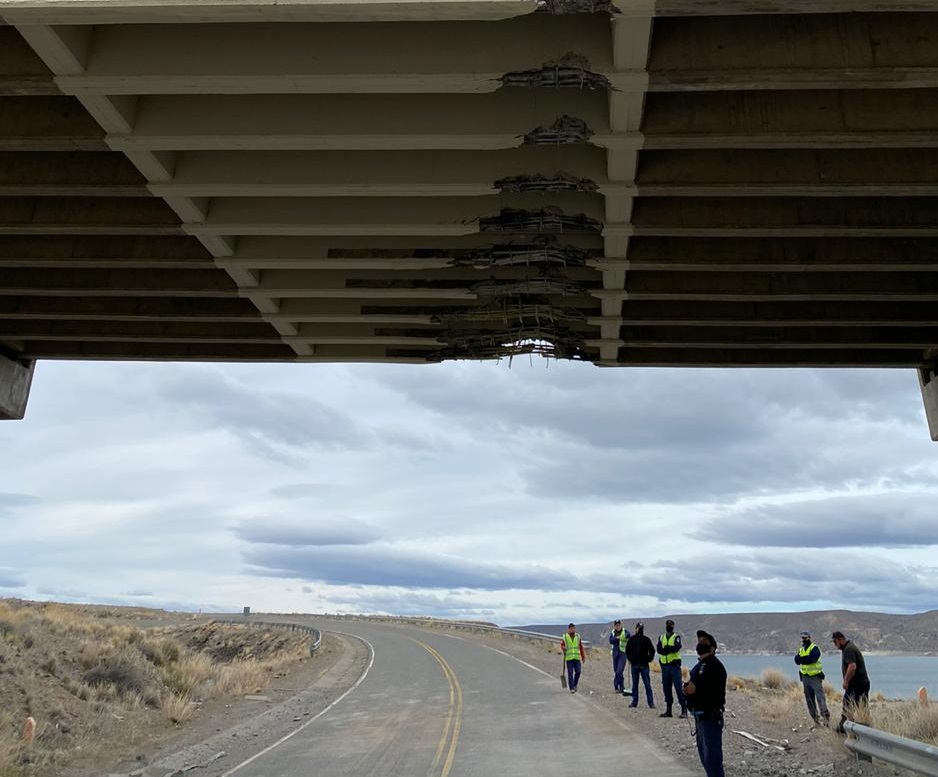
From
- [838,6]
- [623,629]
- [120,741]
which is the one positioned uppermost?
[838,6]

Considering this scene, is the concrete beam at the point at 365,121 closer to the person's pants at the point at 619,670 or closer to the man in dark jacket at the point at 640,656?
→ the man in dark jacket at the point at 640,656

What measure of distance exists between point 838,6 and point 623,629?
1533 cm

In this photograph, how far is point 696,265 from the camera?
10.5 meters

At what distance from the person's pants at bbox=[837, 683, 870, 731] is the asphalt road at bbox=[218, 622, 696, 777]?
2.56m

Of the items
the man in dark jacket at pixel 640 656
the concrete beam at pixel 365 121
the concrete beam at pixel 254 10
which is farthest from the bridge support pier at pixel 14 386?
the man in dark jacket at pixel 640 656

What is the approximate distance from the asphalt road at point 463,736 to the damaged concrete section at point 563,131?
7.79 metres

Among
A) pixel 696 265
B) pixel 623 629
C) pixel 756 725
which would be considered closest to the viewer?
pixel 696 265

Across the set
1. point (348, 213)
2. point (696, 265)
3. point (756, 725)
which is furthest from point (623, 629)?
point (348, 213)

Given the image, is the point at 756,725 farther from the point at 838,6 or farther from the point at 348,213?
the point at 838,6

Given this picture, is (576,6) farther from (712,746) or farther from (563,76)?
(712,746)

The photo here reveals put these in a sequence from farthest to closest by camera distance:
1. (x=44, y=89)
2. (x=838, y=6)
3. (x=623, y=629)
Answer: (x=623, y=629)
(x=44, y=89)
(x=838, y=6)

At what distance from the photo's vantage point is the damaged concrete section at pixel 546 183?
8617 mm

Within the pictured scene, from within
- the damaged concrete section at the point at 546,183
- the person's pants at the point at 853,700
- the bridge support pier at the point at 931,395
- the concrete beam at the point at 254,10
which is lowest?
the person's pants at the point at 853,700

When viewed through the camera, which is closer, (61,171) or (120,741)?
(61,171)
